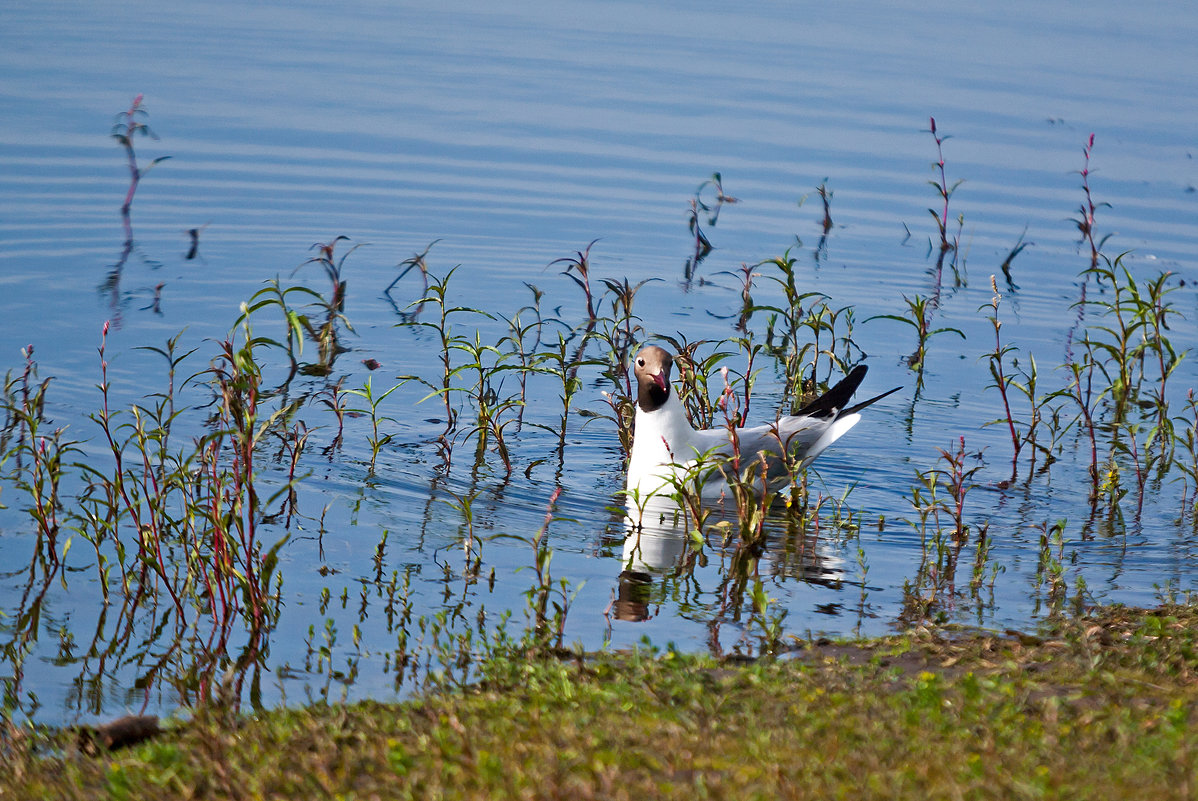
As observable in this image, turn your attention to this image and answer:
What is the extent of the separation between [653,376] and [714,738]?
3866mm

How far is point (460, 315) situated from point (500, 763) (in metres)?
8.17

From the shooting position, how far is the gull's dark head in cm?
A: 805

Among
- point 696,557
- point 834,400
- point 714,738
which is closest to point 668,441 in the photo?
point 696,557

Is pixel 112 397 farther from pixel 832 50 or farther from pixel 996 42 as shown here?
pixel 996 42

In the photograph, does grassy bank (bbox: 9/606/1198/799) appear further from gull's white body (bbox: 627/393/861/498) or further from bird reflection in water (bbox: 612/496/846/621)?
gull's white body (bbox: 627/393/861/498)

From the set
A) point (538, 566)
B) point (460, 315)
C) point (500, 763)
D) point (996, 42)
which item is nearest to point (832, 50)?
point (996, 42)

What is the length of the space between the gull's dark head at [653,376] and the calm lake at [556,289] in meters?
0.60

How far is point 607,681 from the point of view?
5305 millimetres

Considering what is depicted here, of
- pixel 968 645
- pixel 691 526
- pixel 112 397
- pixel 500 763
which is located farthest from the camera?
pixel 112 397

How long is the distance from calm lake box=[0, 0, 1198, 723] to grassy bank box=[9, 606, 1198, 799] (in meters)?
0.69

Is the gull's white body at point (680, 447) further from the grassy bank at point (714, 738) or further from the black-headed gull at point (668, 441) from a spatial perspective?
the grassy bank at point (714, 738)

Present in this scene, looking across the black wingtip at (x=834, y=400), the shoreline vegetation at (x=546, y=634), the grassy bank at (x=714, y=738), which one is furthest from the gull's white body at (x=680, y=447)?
the grassy bank at (x=714, y=738)

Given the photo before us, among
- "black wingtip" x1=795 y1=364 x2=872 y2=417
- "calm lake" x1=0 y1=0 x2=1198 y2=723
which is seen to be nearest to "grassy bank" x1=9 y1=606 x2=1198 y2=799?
"calm lake" x1=0 y1=0 x2=1198 y2=723

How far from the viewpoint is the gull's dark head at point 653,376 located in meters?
8.05
